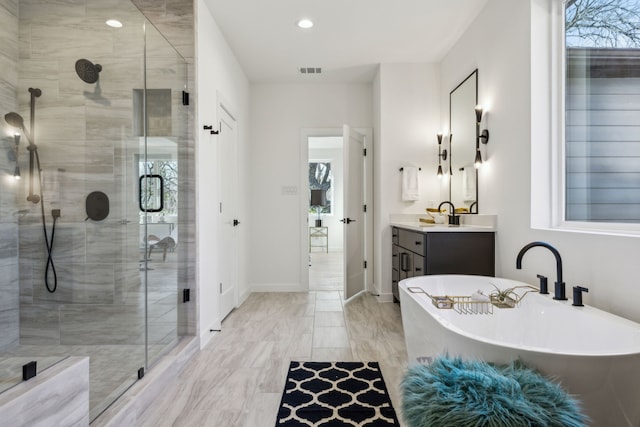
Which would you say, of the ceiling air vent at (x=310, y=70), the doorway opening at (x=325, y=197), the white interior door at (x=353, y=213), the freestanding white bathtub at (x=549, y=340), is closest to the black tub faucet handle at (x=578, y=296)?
the freestanding white bathtub at (x=549, y=340)

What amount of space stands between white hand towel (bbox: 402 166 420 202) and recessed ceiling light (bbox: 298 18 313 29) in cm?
176

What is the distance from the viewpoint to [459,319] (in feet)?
6.21

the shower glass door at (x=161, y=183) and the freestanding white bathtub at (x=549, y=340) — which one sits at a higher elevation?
the shower glass door at (x=161, y=183)

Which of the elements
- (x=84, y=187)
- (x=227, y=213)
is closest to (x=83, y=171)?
(x=84, y=187)

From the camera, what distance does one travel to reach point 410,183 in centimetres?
385

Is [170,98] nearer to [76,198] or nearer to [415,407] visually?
[76,198]

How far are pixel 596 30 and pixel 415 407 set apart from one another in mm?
2231

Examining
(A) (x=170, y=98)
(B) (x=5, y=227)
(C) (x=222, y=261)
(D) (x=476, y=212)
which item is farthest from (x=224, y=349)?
(D) (x=476, y=212)

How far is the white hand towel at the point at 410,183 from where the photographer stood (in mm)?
Answer: 3844

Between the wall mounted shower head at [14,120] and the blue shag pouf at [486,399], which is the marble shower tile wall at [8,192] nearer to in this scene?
the wall mounted shower head at [14,120]

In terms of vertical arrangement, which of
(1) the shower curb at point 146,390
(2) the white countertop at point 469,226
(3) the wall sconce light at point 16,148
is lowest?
(1) the shower curb at point 146,390

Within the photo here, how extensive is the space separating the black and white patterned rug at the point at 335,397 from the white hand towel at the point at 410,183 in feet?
6.70

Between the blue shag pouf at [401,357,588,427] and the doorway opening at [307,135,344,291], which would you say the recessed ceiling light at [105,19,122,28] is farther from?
the doorway opening at [307,135,344,291]

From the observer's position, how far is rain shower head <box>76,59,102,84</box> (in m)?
2.21
